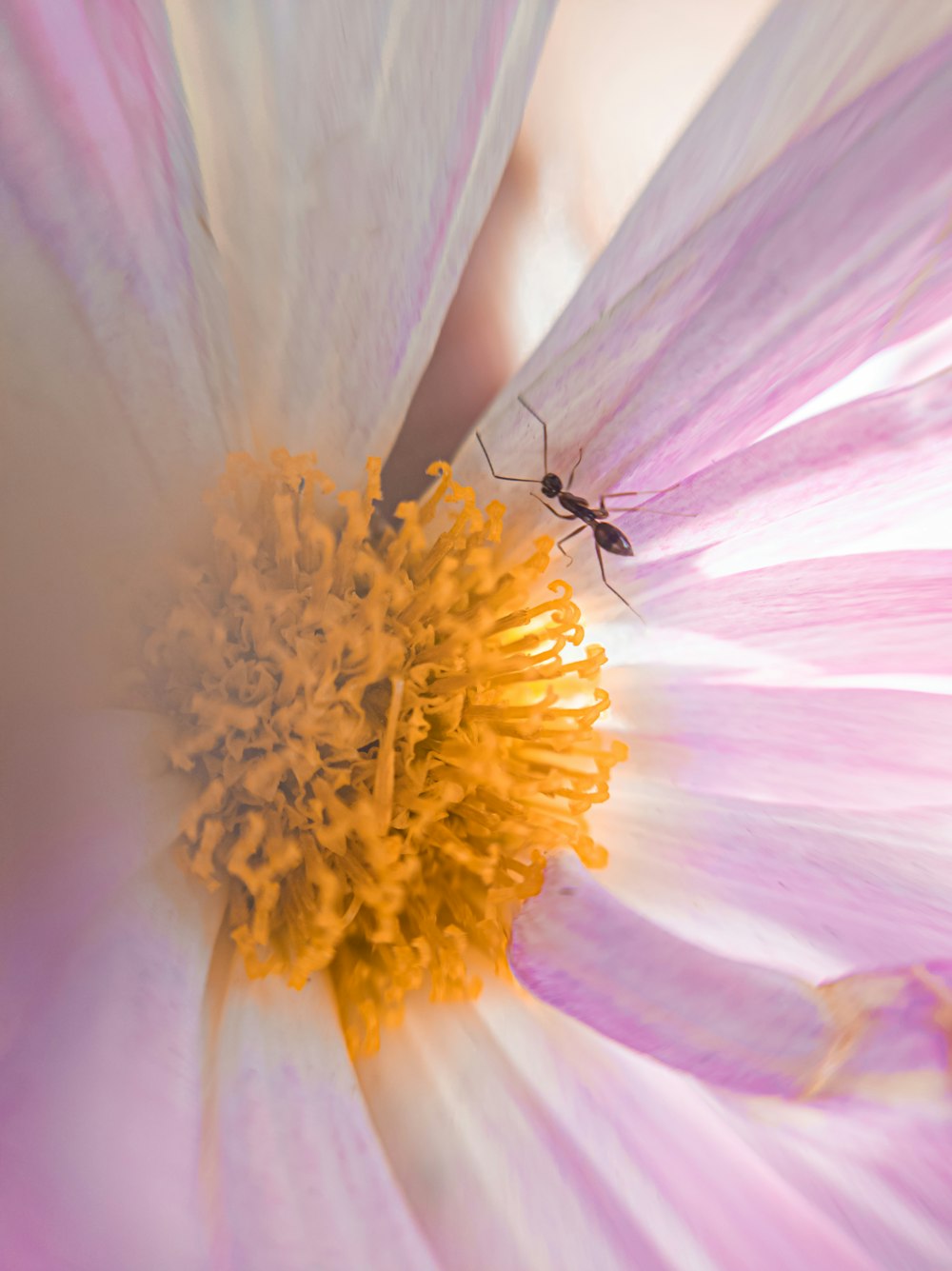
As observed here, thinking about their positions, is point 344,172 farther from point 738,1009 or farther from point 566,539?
point 738,1009

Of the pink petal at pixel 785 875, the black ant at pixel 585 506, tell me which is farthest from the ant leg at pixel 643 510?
the pink petal at pixel 785 875

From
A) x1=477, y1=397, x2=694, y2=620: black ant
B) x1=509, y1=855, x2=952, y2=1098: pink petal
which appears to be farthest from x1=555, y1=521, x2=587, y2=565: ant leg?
x1=509, y1=855, x2=952, y2=1098: pink petal

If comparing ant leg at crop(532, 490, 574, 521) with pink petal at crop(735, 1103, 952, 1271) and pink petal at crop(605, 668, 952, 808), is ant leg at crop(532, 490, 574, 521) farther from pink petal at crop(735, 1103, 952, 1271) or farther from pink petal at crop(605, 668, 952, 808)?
pink petal at crop(735, 1103, 952, 1271)

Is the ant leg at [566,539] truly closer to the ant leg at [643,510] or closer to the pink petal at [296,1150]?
the ant leg at [643,510]

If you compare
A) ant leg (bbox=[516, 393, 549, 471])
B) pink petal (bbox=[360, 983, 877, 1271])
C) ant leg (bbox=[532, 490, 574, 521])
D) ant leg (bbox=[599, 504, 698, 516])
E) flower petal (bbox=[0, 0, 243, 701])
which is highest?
flower petal (bbox=[0, 0, 243, 701])

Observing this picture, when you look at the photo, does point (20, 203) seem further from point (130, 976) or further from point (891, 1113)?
point (891, 1113)

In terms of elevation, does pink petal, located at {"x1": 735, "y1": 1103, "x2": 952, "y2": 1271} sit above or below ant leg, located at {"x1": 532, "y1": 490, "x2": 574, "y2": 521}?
below

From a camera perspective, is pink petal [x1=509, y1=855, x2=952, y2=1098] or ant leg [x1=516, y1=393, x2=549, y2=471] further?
ant leg [x1=516, y1=393, x2=549, y2=471]

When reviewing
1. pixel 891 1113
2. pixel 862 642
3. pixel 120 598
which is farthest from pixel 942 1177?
pixel 120 598
